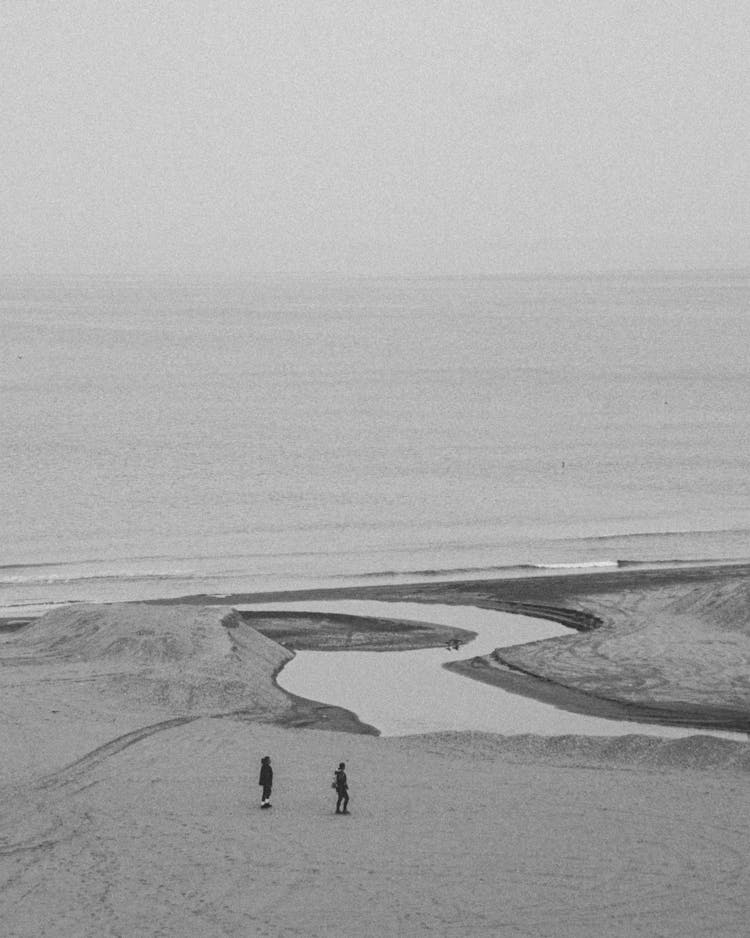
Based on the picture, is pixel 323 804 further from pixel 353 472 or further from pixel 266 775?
pixel 353 472

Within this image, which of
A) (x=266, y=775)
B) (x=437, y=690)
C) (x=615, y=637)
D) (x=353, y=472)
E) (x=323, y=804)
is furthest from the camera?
(x=353, y=472)

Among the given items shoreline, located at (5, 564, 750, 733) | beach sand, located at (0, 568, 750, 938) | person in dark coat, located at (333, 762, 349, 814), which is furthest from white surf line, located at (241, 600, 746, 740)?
person in dark coat, located at (333, 762, 349, 814)

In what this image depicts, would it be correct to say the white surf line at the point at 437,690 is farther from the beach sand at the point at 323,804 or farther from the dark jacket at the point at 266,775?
the dark jacket at the point at 266,775

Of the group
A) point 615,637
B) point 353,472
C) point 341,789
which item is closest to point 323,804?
point 341,789

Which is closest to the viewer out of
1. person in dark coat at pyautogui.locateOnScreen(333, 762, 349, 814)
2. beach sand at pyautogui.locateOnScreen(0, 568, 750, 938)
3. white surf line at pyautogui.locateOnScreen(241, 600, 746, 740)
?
beach sand at pyautogui.locateOnScreen(0, 568, 750, 938)

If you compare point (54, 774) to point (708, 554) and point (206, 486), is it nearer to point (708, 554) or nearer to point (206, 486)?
point (708, 554)

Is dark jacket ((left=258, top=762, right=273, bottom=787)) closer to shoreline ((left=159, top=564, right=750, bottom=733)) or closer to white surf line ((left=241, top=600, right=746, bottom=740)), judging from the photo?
white surf line ((left=241, top=600, right=746, bottom=740))
